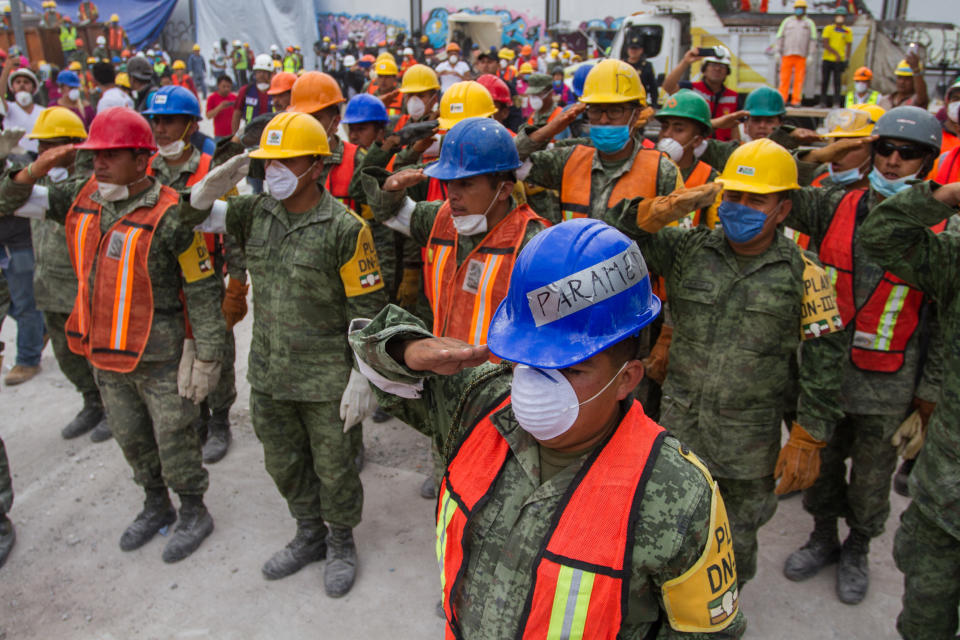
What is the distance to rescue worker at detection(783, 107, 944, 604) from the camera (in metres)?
3.58

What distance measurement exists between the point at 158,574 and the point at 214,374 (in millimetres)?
1226

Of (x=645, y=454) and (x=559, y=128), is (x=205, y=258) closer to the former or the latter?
(x=559, y=128)

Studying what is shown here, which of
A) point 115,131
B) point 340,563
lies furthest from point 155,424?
point 115,131

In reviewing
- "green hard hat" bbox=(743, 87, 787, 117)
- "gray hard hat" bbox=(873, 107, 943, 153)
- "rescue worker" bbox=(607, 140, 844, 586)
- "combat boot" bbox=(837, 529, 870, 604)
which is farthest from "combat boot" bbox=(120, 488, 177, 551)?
"green hard hat" bbox=(743, 87, 787, 117)

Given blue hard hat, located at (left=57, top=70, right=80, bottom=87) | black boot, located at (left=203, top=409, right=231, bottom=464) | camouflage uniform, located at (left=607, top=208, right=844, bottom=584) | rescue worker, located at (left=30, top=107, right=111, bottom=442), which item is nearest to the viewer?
camouflage uniform, located at (left=607, top=208, right=844, bottom=584)

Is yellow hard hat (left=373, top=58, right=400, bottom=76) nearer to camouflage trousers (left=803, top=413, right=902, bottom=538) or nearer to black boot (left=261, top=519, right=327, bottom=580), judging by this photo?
black boot (left=261, top=519, right=327, bottom=580)

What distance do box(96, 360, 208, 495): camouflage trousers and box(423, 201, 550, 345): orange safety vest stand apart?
1.64 m

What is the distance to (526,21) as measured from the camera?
106 feet

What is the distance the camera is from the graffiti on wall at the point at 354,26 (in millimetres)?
34031

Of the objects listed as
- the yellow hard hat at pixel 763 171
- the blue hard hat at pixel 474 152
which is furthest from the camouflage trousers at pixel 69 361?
the yellow hard hat at pixel 763 171

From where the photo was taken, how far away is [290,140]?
3748 mm

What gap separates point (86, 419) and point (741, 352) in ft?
16.7

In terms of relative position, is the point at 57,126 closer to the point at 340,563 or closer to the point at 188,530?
the point at 188,530

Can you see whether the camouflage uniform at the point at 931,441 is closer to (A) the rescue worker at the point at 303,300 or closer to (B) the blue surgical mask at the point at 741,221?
(B) the blue surgical mask at the point at 741,221
